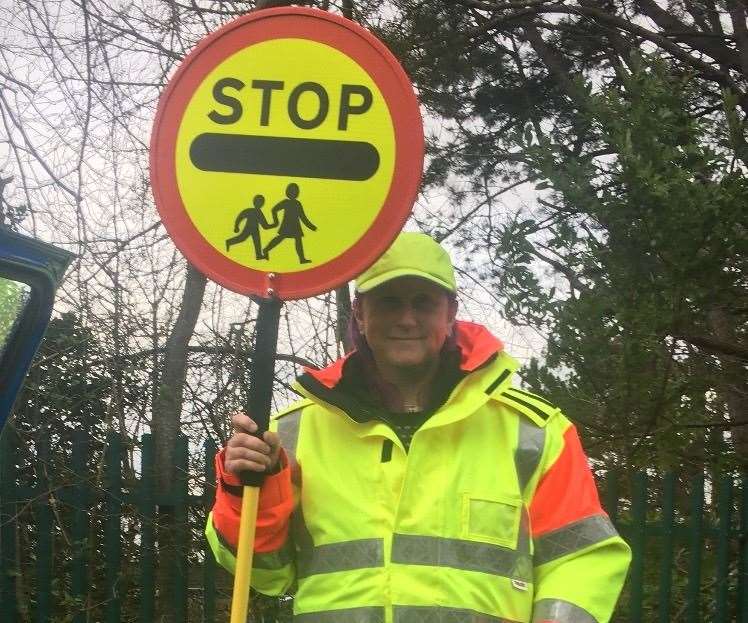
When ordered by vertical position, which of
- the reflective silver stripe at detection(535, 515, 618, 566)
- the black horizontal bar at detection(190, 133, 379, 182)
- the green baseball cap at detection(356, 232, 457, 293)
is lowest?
the reflective silver stripe at detection(535, 515, 618, 566)

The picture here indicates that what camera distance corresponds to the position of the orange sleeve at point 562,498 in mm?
2111

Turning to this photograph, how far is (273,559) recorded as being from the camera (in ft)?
7.20

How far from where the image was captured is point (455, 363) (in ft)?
7.72

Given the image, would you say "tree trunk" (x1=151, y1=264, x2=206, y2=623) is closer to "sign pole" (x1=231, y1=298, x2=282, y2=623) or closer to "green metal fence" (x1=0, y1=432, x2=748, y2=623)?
"green metal fence" (x1=0, y1=432, x2=748, y2=623)

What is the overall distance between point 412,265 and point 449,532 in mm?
634

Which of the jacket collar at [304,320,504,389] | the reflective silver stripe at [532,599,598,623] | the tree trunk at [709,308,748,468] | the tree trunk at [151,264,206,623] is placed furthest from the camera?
the tree trunk at [151,264,206,623]

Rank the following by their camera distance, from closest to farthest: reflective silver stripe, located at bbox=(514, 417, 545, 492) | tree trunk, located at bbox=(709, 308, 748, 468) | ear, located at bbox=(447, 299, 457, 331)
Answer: reflective silver stripe, located at bbox=(514, 417, 545, 492), ear, located at bbox=(447, 299, 457, 331), tree trunk, located at bbox=(709, 308, 748, 468)

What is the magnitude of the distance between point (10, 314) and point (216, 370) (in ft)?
10.7

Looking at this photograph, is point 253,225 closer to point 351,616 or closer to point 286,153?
point 286,153

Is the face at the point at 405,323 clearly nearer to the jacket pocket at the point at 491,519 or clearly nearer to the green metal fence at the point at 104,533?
the jacket pocket at the point at 491,519

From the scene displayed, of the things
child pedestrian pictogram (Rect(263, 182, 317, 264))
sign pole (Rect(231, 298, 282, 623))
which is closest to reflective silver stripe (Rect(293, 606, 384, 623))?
sign pole (Rect(231, 298, 282, 623))

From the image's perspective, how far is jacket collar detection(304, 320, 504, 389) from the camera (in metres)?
2.25

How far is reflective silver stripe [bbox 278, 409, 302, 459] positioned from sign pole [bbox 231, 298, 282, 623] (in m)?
0.33

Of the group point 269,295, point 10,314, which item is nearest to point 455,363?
point 269,295
